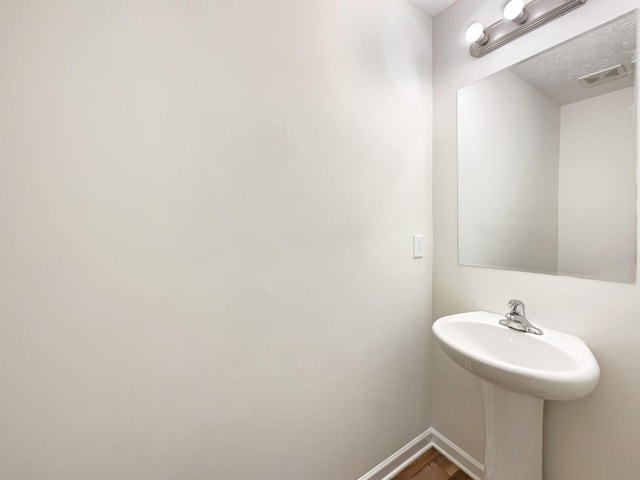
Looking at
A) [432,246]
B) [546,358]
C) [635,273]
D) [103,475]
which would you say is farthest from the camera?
[432,246]

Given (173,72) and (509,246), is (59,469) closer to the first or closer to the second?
(173,72)

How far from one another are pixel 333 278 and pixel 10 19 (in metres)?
1.14

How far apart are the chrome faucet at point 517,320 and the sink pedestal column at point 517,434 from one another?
244 mm

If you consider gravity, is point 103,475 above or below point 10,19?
below

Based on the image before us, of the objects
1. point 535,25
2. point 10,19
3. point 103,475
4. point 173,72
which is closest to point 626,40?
point 535,25

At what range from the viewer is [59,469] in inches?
25.2

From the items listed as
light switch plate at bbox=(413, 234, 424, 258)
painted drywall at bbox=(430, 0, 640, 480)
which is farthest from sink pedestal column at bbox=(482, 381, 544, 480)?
light switch plate at bbox=(413, 234, 424, 258)

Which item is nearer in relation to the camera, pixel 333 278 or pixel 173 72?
pixel 173 72

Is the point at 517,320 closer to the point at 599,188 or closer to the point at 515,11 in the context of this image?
the point at 599,188

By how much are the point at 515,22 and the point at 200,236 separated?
1.53 m

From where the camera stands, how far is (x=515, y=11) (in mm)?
995

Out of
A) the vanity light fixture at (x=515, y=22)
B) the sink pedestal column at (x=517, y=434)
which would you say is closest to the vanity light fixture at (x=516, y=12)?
the vanity light fixture at (x=515, y=22)

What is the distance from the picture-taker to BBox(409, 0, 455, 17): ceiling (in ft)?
4.15

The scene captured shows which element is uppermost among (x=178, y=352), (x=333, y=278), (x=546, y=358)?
(x=333, y=278)
